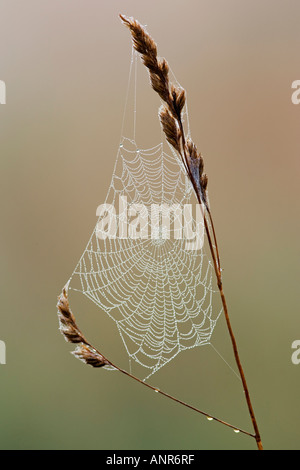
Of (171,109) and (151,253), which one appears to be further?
(151,253)

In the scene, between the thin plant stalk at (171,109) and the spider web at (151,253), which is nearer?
the thin plant stalk at (171,109)

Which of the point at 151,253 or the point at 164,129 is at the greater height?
the point at 164,129

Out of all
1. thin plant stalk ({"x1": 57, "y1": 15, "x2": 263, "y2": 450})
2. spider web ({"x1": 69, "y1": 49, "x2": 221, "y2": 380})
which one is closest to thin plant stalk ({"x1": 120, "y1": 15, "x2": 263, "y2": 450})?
thin plant stalk ({"x1": 57, "y1": 15, "x2": 263, "y2": 450})

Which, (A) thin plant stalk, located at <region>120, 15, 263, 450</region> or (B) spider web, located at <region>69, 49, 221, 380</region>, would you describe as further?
(B) spider web, located at <region>69, 49, 221, 380</region>

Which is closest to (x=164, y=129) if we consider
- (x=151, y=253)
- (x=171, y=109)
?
(x=171, y=109)

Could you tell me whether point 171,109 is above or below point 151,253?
above

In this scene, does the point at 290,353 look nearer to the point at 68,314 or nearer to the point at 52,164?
the point at 52,164

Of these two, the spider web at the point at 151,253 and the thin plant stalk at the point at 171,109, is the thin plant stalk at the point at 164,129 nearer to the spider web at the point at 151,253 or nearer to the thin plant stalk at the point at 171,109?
the thin plant stalk at the point at 171,109

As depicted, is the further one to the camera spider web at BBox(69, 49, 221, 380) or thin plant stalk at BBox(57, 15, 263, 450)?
spider web at BBox(69, 49, 221, 380)

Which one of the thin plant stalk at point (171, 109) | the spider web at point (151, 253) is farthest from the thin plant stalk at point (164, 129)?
the spider web at point (151, 253)

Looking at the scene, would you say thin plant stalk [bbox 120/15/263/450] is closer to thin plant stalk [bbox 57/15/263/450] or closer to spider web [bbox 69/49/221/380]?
thin plant stalk [bbox 57/15/263/450]

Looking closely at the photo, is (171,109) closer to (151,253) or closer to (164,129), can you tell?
(164,129)
